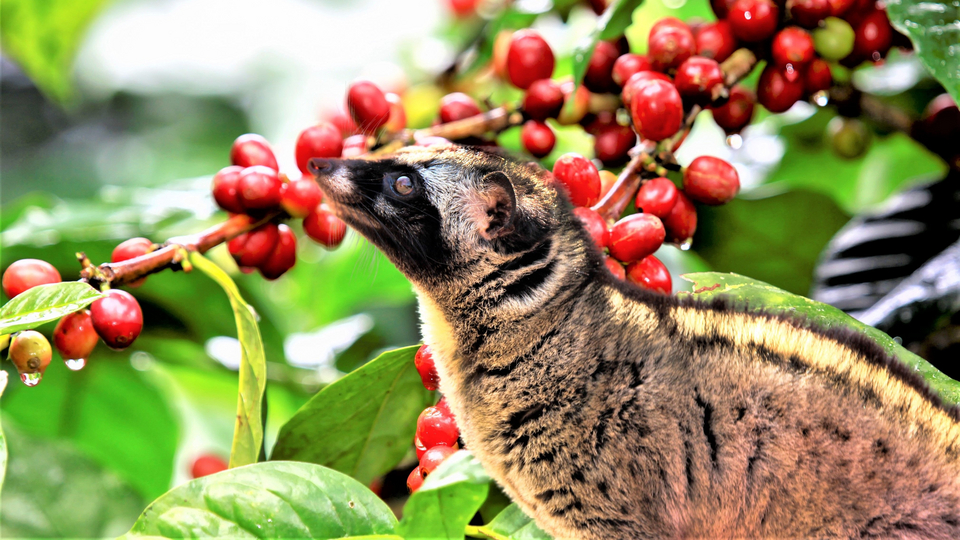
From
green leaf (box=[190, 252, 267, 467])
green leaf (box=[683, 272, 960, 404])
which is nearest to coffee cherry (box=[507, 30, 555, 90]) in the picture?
green leaf (box=[683, 272, 960, 404])

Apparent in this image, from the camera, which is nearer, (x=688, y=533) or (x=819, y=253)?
(x=688, y=533)

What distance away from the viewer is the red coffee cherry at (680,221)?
4.10 ft

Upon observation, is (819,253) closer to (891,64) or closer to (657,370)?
(891,64)

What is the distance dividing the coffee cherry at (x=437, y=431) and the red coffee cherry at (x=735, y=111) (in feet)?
2.33

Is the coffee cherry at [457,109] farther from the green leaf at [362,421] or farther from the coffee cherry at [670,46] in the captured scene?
the green leaf at [362,421]

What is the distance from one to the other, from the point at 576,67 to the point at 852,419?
67 centimetres

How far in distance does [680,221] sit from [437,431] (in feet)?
1.65

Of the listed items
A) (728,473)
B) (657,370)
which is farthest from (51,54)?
(728,473)

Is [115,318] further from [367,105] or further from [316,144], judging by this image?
[367,105]

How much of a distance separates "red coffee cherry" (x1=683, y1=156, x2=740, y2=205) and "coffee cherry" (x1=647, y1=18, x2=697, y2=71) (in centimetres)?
19

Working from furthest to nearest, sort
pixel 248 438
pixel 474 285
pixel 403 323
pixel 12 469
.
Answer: pixel 403 323 < pixel 12 469 < pixel 474 285 < pixel 248 438

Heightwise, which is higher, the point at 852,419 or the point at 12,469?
the point at 852,419

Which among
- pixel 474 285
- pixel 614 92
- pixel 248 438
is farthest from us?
pixel 614 92

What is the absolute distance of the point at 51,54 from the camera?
2131 millimetres
